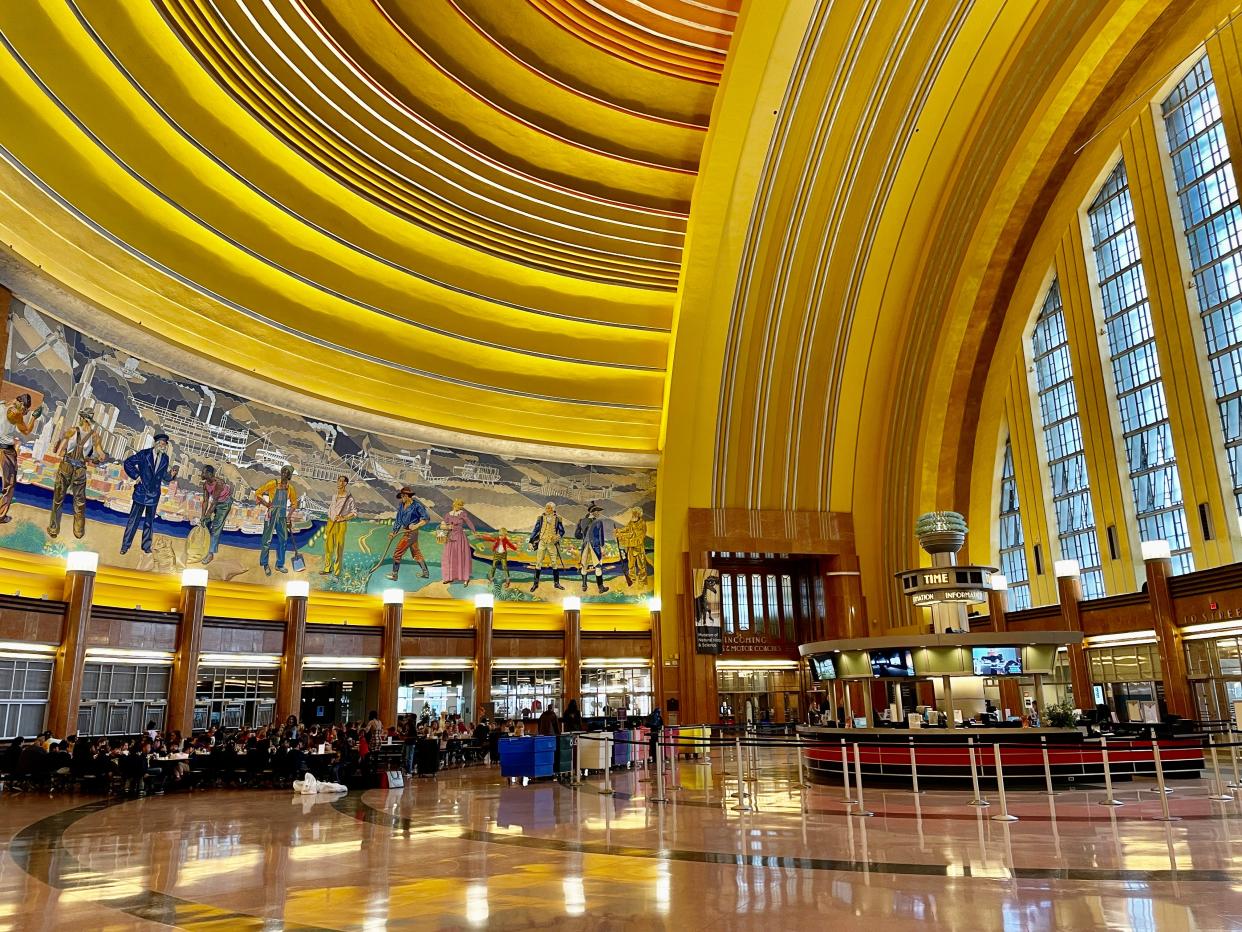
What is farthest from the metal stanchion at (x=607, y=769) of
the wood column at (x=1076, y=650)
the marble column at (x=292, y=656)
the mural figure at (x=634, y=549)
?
Answer: the wood column at (x=1076, y=650)

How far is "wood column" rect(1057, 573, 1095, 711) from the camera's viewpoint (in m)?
20.4

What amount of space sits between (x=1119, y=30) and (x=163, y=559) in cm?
2175

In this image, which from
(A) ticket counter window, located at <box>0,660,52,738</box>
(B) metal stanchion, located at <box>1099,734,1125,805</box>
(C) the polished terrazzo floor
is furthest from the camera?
(A) ticket counter window, located at <box>0,660,52,738</box>

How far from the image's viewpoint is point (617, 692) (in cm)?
2294

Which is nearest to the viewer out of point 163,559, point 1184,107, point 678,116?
point 163,559

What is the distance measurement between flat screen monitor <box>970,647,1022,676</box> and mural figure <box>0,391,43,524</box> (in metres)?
14.2

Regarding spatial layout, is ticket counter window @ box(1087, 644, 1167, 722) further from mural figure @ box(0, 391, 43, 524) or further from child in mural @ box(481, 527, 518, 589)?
mural figure @ box(0, 391, 43, 524)

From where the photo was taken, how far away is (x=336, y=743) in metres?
14.1

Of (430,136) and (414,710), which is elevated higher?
(430,136)

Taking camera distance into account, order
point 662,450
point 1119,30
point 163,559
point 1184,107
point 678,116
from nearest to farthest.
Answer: point 163,559 < point 1119,30 < point 1184,107 < point 678,116 < point 662,450

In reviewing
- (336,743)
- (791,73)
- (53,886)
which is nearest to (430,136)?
(791,73)

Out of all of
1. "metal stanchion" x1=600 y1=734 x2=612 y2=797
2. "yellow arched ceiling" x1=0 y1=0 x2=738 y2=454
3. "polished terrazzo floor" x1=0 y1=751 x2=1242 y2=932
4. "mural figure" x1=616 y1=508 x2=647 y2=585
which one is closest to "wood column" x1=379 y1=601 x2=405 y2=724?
"yellow arched ceiling" x1=0 y1=0 x2=738 y2=454

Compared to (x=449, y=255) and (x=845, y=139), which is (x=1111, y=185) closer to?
(x=845, y=139)

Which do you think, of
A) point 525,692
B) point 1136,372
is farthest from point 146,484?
point 1136,372
